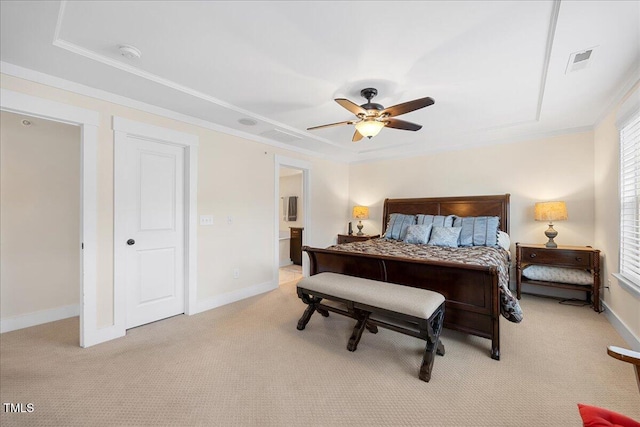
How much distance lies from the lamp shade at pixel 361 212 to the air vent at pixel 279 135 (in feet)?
6.52

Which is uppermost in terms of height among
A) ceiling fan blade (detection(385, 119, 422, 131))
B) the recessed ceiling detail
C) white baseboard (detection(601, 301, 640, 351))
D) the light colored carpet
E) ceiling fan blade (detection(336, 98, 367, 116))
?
the recessed ceiling detail

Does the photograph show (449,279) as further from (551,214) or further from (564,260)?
(551,214)

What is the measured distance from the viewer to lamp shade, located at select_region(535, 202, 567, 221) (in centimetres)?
354

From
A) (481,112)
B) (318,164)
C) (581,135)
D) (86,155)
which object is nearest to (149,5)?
(86,155)

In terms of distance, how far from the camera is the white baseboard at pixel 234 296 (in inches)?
134

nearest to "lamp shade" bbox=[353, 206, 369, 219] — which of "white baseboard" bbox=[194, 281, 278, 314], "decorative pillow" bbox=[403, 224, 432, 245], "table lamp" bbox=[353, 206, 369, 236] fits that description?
"table lamp" bbox=[353, 206, 369, 236]

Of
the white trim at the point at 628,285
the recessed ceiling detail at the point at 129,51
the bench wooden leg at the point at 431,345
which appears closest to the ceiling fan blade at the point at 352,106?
the recessed ceiling detail at the point at 129,51

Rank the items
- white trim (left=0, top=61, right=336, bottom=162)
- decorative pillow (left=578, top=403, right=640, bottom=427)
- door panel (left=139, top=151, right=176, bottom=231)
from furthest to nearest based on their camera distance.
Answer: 1. door panel (left=139, top=151, right=176, bottom=231)
2. white trim (left=0, top=61, right=336, bottom=162)
3. decorative pillow (left=578, top=403, right=640, bottom=427)

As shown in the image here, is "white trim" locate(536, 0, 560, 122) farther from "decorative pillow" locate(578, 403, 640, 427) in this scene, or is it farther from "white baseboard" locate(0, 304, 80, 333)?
"white baseboard" locate(0, 304, 80, 333)

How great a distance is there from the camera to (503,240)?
12.6 ft

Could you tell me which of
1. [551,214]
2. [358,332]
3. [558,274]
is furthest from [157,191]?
[558,274]

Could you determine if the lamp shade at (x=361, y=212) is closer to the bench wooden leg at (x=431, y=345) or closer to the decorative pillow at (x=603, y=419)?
the bench wooden leg at (x=431, y=345)

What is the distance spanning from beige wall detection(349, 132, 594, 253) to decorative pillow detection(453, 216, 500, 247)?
0.53m

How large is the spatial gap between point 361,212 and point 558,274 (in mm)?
3056
